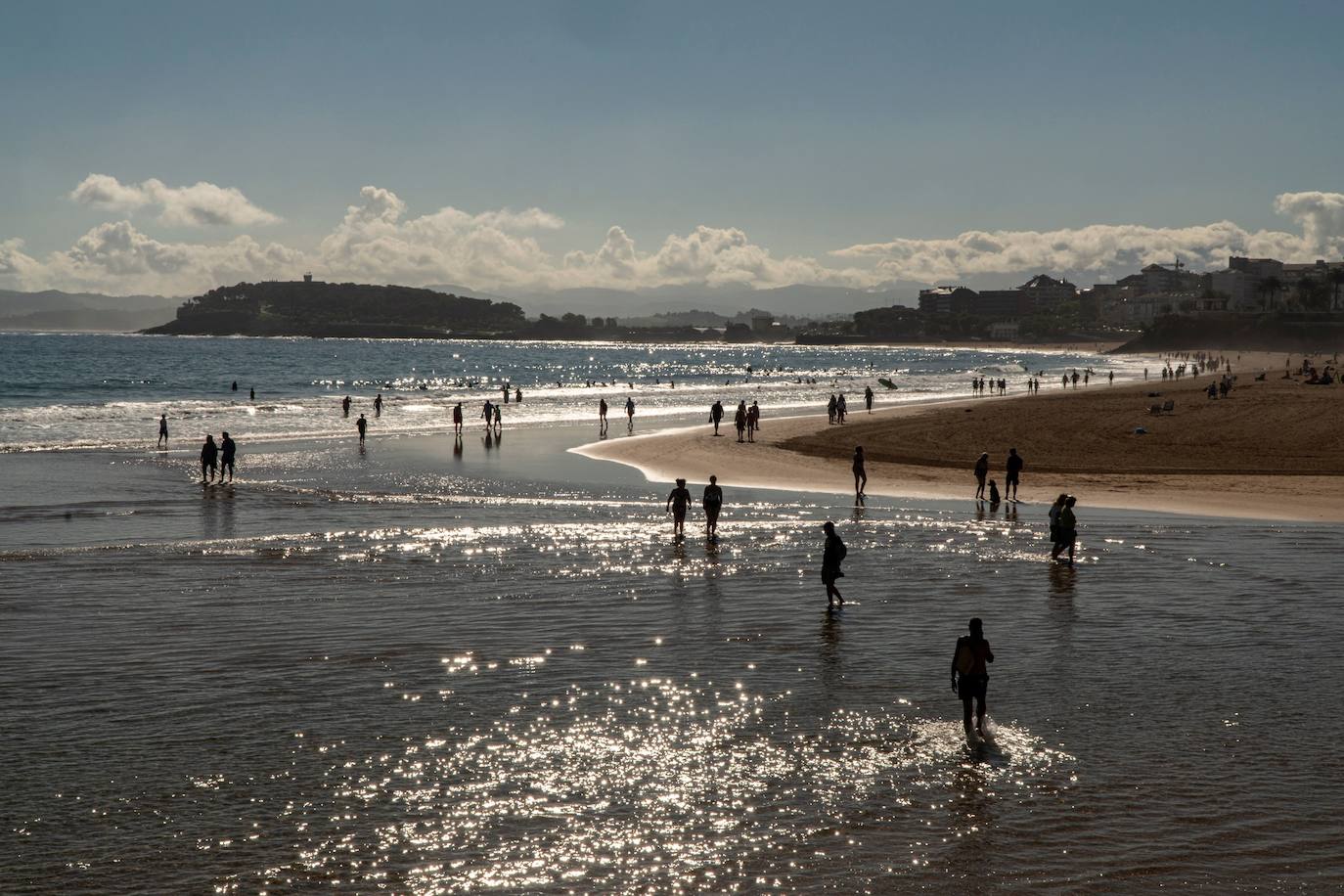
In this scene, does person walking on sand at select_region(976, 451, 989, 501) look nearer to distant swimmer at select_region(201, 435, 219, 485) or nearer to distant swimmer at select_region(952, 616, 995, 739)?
distant swimmer at select_region(952, 616, 995, 739)

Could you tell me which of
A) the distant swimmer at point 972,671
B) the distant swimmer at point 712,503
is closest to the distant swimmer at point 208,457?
the distant swimmer at point 712,503

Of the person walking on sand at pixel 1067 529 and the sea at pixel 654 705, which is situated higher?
the person walking on sand at pixel 1067 529

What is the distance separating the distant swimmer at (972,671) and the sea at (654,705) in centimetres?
38

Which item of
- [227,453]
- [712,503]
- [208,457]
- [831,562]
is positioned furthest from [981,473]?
[208,457]

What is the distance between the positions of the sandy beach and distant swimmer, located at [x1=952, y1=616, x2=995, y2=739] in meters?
19.3

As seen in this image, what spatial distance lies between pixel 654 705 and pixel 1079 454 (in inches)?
1274

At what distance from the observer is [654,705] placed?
1377 centimetres

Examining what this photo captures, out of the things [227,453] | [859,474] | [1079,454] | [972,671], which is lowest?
[972,671]

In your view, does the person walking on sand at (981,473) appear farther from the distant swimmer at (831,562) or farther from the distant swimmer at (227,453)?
the distant swimmer at (227,453)

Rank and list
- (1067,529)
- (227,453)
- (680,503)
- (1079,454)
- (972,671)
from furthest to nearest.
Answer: (1079,454)
(227,453)
(680,503)
(1067,529)
(972,671)

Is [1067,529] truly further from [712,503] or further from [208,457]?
[208,457]

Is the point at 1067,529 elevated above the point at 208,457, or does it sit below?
below

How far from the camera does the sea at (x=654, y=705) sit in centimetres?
984

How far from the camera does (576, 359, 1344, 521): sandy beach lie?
108ft
